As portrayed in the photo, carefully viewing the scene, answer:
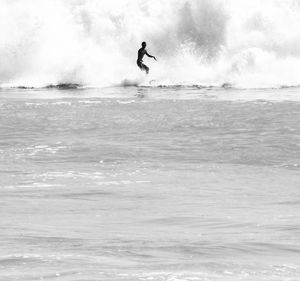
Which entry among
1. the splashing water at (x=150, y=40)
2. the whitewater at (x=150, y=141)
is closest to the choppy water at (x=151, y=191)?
the whitewater at (x=150, y=141)

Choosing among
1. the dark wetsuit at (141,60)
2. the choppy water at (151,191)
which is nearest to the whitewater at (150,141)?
the choppy water at (151,191)

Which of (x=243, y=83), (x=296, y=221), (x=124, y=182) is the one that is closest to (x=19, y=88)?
(x=243, y=83)

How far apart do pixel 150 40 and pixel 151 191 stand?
2417 centimetres

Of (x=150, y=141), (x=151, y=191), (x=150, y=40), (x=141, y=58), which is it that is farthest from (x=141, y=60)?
(x=151, y=191)

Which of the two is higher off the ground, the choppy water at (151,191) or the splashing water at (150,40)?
the splashing water at (150,40)

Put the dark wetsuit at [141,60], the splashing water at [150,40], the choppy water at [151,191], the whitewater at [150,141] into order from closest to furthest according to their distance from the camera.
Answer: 1. the choppy water at [151,191]
2. the whitewater at [150,141]
3. the dark wetsuit at [141,60]
4. the splashing water at [150,40]

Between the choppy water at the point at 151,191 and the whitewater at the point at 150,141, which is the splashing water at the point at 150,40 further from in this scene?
the choppy water at the point at 151,191

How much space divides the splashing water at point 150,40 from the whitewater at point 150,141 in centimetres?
5

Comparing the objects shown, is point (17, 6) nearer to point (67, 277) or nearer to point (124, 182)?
point (124, 182)

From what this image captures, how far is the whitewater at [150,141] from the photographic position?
6.85 metres

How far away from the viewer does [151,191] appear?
10266 millimetres

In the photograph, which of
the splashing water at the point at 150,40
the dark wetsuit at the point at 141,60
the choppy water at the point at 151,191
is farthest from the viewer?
the splashing water at the point at 150,40

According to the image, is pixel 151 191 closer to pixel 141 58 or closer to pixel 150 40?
pixel 141 58

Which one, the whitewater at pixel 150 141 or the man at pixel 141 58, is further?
the man at pixel 141 58
